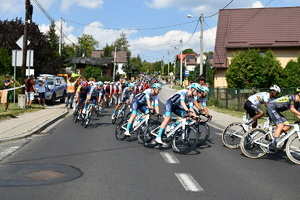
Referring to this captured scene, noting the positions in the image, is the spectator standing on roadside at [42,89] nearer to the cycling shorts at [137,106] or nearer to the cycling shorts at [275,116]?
the cycling shorts at [137,106]

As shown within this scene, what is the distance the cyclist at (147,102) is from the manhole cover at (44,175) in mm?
3841

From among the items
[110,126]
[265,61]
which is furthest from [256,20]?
[110,126]

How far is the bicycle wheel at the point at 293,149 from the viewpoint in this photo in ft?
26.4

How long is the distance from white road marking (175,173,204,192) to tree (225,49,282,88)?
99.0 ft

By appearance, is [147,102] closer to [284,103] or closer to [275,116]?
[275,116]

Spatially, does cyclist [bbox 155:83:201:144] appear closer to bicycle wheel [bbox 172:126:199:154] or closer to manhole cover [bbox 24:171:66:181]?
bicycle wheel [bbox 172:126:199:154]

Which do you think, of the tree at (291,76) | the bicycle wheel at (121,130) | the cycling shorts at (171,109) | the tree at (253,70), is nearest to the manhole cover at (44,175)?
the cycling shorts at (171,109)

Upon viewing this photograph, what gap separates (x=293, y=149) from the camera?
8.19 m

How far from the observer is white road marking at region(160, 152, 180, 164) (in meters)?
7.98

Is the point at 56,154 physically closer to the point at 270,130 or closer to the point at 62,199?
the point at 62,199

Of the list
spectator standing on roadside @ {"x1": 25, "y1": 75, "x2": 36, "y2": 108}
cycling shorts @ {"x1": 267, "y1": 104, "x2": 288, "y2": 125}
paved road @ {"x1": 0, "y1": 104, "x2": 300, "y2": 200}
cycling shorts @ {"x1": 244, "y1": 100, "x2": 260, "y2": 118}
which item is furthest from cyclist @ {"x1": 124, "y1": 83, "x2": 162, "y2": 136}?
spectator standing on roadside @ {"x1": 25, "y1": 75, "x2": 36, "y2": 108}

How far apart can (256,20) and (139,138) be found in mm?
40924

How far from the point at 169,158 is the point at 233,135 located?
251cm

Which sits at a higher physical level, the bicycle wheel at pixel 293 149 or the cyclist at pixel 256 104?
the cyclist at pixel 256 104
